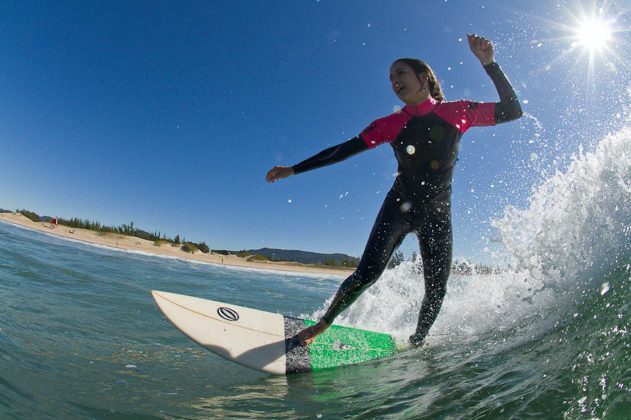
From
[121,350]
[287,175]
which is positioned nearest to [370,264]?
[287,175]

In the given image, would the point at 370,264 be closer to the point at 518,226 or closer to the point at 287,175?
the point at 287,175

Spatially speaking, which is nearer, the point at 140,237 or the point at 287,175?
the point at 287,175

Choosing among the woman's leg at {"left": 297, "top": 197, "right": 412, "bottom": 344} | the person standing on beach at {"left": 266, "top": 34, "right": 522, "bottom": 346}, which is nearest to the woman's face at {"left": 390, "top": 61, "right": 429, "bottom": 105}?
the person standing on beach at {"left": 266, "top": 34, "right": 522, "bottom": 346}

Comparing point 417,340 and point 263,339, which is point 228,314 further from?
point 417,340

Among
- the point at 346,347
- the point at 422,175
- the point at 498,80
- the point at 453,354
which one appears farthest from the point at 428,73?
the point at 346,347

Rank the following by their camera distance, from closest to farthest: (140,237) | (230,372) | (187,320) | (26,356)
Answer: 1. (26,356)
2. (230,372)
3. (187,320)
4. (140,237)

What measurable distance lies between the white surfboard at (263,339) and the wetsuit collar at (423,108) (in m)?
2.25

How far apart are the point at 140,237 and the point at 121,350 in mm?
33568

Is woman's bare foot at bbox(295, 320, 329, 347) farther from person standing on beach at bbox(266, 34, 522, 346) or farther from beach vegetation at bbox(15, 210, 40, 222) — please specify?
beach vegetation at bbox(15, 210, 40, 222)

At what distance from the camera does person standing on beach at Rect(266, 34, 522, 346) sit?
3.39m

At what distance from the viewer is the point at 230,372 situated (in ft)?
10.2

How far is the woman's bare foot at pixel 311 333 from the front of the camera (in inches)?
137

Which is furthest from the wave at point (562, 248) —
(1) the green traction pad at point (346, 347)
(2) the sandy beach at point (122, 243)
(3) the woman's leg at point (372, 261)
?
(2) the sandy beach at point (122, 243)

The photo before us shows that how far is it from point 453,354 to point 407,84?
2331 millimetres
